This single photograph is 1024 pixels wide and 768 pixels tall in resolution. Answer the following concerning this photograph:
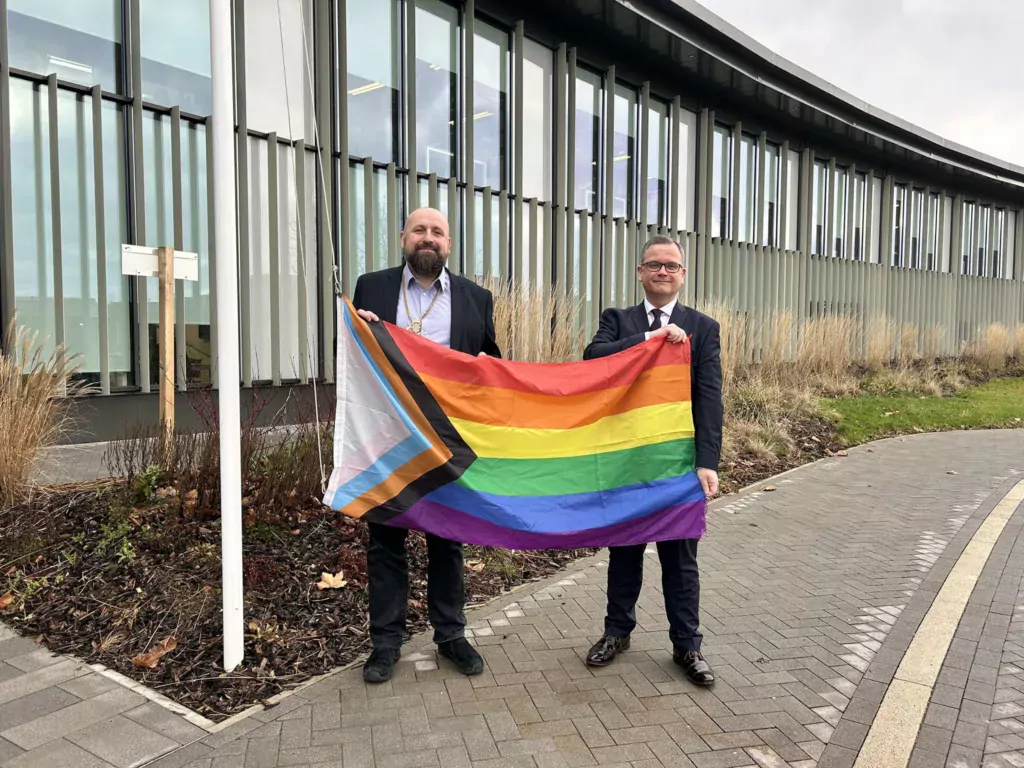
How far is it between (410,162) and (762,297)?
39.1 ft

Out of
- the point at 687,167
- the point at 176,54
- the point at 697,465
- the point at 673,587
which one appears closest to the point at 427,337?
the point at 697,465

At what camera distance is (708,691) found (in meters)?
3.54

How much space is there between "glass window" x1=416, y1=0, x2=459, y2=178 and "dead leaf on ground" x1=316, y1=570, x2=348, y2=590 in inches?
345

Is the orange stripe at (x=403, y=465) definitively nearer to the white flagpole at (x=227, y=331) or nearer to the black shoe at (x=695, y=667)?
the white flagpole at (x=227, y=331)

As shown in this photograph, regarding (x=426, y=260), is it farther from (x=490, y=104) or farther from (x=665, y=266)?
(x=490, y=104)

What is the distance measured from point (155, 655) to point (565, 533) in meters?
2.15

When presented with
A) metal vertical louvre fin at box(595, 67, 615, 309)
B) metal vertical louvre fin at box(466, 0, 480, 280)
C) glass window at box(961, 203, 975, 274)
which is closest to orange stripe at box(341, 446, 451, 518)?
metal vertical louvre fin at box(466, 0, 480, 280)

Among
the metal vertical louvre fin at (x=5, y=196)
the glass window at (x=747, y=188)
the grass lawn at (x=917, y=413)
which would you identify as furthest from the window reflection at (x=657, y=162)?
the metal vertical louvre fin at (x=5, y=196)

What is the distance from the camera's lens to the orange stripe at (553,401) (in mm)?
3779

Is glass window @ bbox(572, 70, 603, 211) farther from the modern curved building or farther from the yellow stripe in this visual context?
the yellow stripe

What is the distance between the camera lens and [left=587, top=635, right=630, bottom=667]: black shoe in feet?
12.4

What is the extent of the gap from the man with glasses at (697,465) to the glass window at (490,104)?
31.4 ft

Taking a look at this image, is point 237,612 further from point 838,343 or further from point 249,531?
point 838,343

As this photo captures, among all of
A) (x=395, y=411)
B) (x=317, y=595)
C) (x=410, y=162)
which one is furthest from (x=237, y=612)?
(x=410, y=162)
